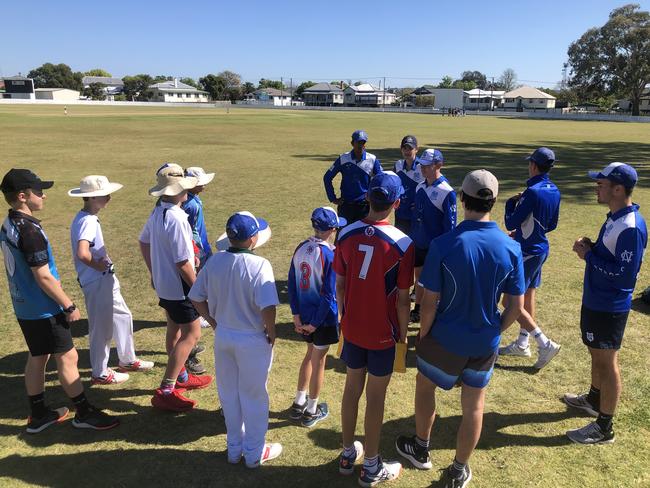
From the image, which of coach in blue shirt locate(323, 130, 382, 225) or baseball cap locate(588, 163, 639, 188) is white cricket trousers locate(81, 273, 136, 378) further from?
baseball cap locate(588, 163, 639, 188)

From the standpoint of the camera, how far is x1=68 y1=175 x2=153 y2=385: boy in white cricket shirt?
163 inches

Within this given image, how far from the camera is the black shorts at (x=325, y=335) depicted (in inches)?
152

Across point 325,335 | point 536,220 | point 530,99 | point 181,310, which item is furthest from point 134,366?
point 530,99

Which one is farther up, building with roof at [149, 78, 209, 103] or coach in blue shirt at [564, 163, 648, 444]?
building with roof at [149, 78, 209, 103]

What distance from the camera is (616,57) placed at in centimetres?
8525

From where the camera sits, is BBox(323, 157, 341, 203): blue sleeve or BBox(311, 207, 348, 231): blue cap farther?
BBox(323, 157, 341, 203): blue sleeve

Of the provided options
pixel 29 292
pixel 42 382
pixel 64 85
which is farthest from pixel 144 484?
pixel 64 85

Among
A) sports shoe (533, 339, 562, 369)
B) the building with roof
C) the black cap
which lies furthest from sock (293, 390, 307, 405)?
the building with roof

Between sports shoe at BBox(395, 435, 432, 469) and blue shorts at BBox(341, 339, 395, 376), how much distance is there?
2.82 feet

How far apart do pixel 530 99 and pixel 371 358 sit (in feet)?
465

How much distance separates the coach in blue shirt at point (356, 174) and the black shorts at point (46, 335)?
437 centimetres

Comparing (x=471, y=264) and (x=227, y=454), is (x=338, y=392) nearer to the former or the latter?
(x=227, y=454)

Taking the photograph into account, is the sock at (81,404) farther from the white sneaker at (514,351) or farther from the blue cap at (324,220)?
the white sneaker at (514,351)

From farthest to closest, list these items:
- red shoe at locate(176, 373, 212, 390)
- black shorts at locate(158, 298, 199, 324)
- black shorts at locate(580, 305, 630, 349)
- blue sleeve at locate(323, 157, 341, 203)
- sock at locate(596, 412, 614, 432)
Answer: blue sleeve at locate(323, 157, 341, 203)
red shoe at locate(176, 373, 212, 390)
black shorts at locate(158, 298, 199, 324)
sock at locate(596, 412, 614, 432)
black shorts at locate(580, 305, 630, 349)
